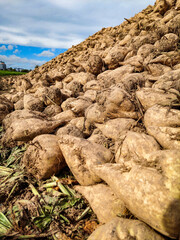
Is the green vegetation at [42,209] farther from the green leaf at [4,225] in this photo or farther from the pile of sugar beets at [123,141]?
the pile of sugar beets at [123,141]

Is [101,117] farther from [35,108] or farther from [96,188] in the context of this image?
[35,108]

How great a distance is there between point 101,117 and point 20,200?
195cm

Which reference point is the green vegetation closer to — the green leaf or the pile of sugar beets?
the green leaf

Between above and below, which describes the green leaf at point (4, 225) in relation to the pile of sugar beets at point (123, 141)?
below

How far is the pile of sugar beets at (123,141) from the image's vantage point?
1.44m

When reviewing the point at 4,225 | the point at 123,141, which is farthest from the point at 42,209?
the point at 123,141

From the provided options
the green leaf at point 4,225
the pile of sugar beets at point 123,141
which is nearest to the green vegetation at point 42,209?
the green leaf at point 4,225

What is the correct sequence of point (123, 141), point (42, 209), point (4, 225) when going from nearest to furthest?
point (4, 225)
point (42, 209)
point (123, 141)

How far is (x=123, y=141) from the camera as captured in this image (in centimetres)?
235

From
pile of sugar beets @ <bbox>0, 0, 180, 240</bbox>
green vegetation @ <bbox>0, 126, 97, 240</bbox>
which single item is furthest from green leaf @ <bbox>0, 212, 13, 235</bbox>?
pile of sugar beets @ <bbox>0, 0, 180, 240</bbox>

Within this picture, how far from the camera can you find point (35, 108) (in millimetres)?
4160

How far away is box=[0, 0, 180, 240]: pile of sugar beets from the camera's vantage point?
4.71 feet

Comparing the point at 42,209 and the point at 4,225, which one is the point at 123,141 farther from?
the point at 4,225

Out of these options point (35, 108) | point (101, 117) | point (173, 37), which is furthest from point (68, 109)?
point (173, 37)
